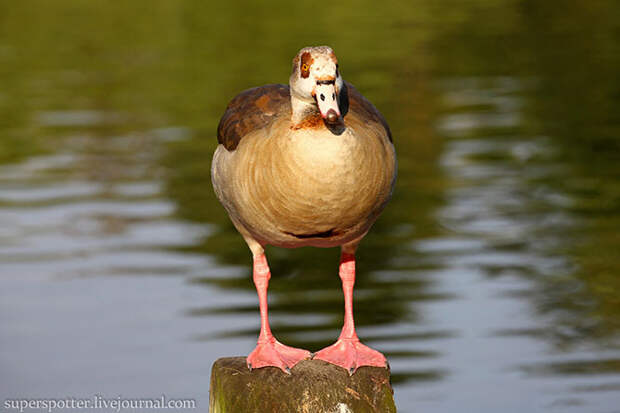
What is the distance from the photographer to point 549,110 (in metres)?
28.4

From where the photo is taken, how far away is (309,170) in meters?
6.31

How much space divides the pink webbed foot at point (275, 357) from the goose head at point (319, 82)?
141 centimetres

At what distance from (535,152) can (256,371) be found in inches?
718

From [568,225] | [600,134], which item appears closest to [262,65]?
[600,134]

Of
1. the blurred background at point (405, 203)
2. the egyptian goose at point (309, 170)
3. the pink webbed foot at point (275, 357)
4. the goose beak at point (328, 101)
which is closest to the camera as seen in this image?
the goose beak at point (328, 101)

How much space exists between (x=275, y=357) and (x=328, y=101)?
1.59m

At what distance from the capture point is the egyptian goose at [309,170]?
626cm

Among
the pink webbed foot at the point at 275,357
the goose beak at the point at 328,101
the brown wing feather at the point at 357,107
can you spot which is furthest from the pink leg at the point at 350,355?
the goose beak at the point at 328,101

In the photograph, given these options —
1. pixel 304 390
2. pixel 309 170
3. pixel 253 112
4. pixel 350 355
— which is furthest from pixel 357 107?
pixel 304 390

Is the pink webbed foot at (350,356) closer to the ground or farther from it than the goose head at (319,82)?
closer to the ground

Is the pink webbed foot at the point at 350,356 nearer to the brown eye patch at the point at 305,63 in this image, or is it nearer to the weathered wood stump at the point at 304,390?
the weathered wood stump at the point at 304,390

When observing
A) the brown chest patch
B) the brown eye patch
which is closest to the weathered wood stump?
the brown chest patch

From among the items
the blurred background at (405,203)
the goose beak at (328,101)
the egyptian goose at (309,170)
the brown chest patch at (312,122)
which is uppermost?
the goose beak at (328,101)

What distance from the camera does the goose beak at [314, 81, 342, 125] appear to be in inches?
235
